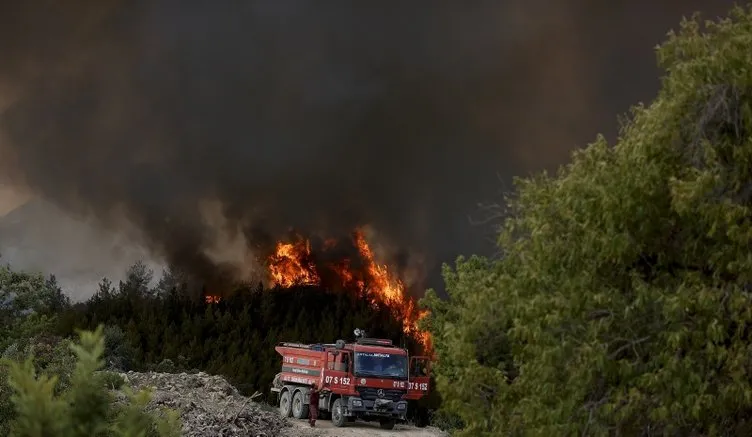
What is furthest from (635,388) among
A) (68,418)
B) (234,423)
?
(234,423)

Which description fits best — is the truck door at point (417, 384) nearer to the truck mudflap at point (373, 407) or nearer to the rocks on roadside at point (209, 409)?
the truck mudflap at point (373, 407)

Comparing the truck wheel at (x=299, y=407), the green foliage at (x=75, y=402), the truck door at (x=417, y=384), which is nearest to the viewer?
the green foliage at (x=75, y=402)

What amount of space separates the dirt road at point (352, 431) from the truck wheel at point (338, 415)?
0.20 meters

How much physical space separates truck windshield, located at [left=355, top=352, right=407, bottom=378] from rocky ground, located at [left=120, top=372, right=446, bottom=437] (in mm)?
2116

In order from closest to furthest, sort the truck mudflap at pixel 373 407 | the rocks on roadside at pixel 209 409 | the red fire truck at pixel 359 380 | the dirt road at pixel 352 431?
the rocks on roadside at pixel 209 409
the dirt road at pixel 352 431
the truck mudflap at pixel 373 407
the red fire truck at pixel 359 380

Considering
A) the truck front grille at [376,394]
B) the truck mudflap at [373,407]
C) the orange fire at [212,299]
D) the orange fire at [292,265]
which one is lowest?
the truck mudflap at [373,407]

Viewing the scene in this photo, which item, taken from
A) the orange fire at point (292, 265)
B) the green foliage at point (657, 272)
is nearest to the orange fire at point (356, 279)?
the orange fire at point (292, 265)

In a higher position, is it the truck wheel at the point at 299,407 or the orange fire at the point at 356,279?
the orange fire at the point at 356,279

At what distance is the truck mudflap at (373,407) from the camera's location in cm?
3128

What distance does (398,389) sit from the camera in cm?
3209

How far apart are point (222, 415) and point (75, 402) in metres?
23.0

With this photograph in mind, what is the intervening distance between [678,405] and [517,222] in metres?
4.77

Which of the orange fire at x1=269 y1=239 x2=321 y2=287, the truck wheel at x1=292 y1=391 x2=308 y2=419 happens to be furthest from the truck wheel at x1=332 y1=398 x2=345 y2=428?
the orange fire at x1=269 y1=239 x2=321 y2=287

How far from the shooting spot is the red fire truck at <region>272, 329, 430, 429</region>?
31469 mm
